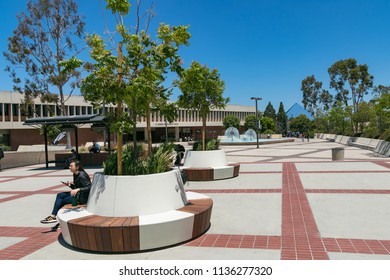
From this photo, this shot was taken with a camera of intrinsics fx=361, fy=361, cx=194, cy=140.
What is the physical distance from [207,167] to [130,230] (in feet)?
24.8

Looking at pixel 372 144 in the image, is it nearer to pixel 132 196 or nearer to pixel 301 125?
pixel 132 196

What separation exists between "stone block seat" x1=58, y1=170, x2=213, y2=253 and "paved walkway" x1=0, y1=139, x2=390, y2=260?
0.51ft

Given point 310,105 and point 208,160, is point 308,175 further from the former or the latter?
point 310,105

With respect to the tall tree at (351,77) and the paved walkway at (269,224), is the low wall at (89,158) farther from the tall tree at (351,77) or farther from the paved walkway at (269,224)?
the tall tree at (351,77)


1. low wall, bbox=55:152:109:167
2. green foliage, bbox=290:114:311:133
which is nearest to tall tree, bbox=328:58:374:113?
green foliage, bbox=290:114:311:133

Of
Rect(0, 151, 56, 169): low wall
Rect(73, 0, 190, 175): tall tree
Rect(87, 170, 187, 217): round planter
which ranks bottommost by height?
Rect(0, 151, 56, 169): low wall

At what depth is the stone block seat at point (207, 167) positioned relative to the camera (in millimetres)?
11977

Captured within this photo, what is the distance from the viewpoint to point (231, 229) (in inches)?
241

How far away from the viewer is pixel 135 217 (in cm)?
541

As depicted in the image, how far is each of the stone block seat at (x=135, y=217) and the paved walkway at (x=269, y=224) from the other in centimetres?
16

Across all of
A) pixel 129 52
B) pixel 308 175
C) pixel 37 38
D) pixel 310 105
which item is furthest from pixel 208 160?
pixel 310 105

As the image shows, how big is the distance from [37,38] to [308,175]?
3082cm

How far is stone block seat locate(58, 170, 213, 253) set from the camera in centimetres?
502

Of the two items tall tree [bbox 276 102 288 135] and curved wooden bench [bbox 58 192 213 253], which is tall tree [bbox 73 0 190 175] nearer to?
curved wooden bench [bbox 58 192 213 253]
